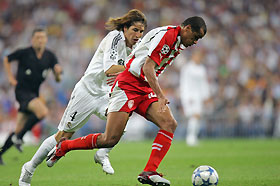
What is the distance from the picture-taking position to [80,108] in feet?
23.6

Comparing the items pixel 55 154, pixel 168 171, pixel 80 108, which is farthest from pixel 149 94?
pixel 168 171

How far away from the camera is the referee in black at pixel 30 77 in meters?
10.1

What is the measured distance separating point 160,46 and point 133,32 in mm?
1365

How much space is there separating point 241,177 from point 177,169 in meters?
1.65

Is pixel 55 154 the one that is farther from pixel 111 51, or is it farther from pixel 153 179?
pixel 111 51

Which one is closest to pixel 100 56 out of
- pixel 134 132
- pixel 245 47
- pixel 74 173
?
pixel 74 173

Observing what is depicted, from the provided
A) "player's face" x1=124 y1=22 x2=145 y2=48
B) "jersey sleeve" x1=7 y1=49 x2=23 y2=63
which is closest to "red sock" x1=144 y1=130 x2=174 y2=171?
"player's face" x1=124 y1=22 x2=145 y2=48

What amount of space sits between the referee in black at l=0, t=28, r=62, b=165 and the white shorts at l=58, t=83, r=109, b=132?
115 inches

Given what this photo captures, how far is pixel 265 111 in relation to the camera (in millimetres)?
20500

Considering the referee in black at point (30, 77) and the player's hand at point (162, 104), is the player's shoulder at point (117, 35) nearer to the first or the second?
the player's hand at point (162, 104)

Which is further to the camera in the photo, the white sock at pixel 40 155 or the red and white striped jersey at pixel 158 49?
the white sock at pixel 40 155

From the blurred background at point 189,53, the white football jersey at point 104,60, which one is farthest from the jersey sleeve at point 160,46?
the blurred background at point 189,53

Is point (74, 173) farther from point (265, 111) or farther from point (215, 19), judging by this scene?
point (215, 19)

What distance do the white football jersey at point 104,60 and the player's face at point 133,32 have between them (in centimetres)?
9
